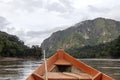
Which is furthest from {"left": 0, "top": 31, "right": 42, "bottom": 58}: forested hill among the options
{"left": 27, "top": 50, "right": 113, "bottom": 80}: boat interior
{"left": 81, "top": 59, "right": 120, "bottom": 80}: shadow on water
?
{"left": 27, "top": 50, "right": 113, "bottom": 80}: boat interior

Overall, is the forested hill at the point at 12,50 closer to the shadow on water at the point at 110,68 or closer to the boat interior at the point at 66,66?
the shadow on water at the point at 110,68

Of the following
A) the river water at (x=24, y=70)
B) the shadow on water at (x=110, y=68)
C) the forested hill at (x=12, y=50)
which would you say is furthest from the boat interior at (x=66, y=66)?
the forested hill at (x=12, y=50)

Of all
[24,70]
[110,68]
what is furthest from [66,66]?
[110,68]

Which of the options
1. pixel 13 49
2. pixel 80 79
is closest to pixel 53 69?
pixel 80 79

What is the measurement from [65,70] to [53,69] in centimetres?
89

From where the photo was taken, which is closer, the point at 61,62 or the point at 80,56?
the point at 61,62

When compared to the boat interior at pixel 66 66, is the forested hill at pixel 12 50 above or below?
above

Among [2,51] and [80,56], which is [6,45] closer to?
[2,51]

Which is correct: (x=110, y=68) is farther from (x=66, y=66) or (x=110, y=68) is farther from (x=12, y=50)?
(x=12, y=50)

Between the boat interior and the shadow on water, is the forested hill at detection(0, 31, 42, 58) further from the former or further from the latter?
the boat interior

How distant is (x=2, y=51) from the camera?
10625 centimetres

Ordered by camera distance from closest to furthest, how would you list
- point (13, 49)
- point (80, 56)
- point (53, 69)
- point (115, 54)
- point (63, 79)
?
point (63, 79) < point (53, 69) < point (115, 54) < point (13, 49) < point (80, 56)

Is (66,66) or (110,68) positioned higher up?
(66,66)

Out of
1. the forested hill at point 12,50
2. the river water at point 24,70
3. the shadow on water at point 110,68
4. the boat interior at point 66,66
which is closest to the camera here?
the boat interior at point 66,66
